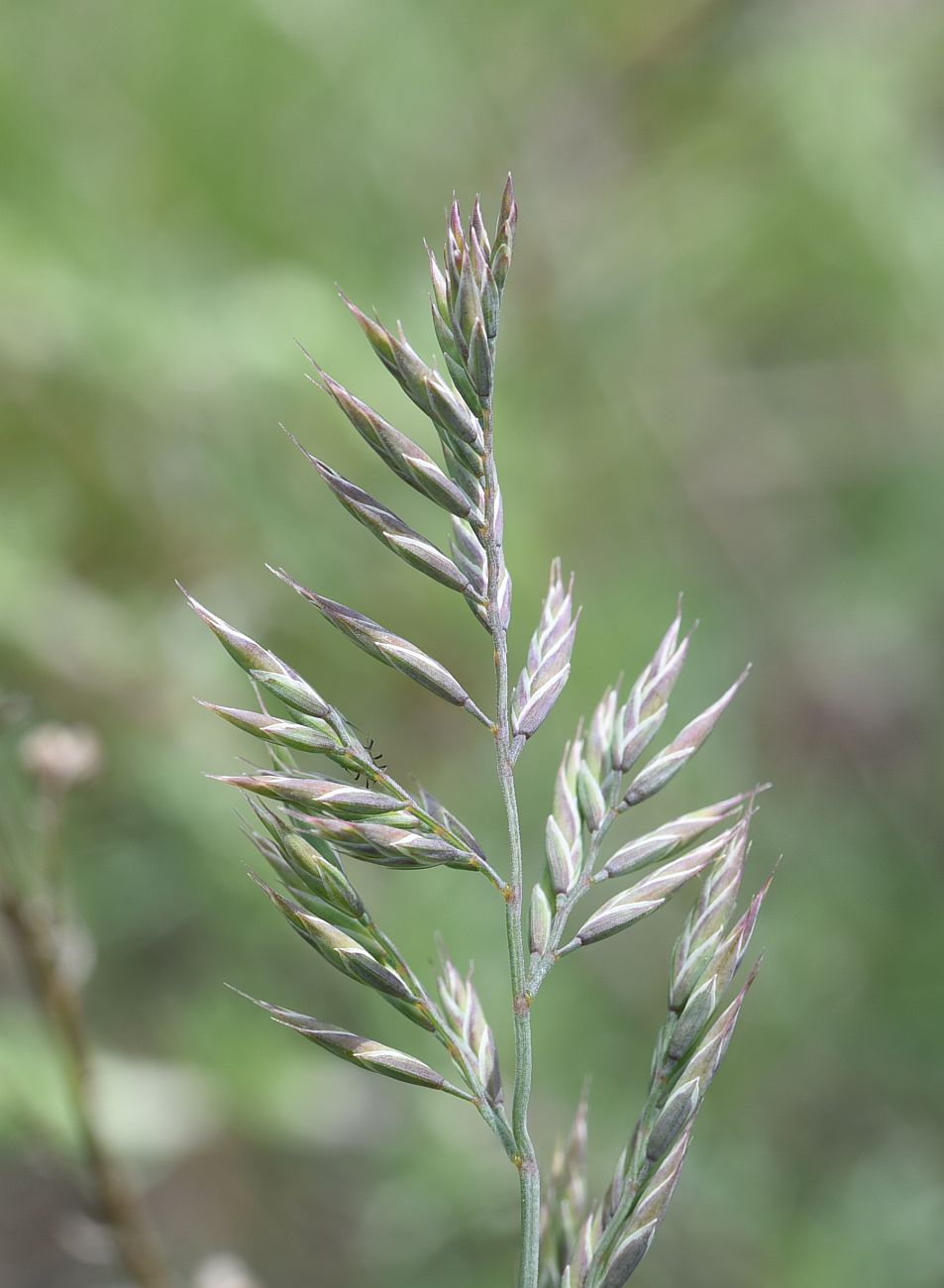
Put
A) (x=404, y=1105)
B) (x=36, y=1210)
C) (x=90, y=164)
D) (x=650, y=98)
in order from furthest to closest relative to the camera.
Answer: (x=650, y=98)
(x=90, y=164)
(x=36, y=1210)
(x=404, y=1105)

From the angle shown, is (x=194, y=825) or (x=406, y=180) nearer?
(x=194, y=825)

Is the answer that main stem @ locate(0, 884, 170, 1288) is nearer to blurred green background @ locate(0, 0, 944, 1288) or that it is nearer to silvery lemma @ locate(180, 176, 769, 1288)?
silvery lemma @ locate(180, 176, 769, 1288)

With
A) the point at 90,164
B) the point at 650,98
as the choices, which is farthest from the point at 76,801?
the point at 650,98

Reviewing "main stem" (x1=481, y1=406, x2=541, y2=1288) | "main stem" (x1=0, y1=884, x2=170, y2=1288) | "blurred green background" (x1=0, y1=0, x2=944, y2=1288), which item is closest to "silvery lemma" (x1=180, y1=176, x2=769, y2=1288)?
"main stem" (x1=481, y1=406, x2=541, y2=1288)

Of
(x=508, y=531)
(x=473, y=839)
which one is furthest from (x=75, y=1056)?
(x=508, y=531)

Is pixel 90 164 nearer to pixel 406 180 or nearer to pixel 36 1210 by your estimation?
pixel 406 180

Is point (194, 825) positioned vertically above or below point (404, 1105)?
above

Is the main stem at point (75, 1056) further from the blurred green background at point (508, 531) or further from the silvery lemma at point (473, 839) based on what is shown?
the blurred green background at point (508, 531)
